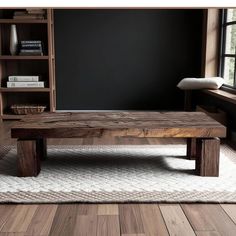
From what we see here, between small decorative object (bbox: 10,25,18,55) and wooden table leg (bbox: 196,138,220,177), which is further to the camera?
small decorative object (bbox: 10,25,18,55)

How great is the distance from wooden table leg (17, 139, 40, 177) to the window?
7.95 ft

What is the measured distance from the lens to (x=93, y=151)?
3191 mm

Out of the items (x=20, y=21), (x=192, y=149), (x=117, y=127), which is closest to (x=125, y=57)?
(x=20, y=21)

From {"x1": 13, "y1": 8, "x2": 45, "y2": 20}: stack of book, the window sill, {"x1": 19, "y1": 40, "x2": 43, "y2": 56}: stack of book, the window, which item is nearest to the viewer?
the window sill

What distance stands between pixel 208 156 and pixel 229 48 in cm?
227

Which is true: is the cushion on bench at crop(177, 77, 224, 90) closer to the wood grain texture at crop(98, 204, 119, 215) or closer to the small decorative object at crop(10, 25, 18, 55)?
the small decorative object at crop(10, 25, 18, 55)

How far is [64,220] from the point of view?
1.88 m

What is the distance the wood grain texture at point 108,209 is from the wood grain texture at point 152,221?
0.44ft

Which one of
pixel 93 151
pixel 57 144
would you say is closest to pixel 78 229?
pixel 93 151

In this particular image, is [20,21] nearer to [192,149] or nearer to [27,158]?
[27,158]

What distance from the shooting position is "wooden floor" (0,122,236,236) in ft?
5.76

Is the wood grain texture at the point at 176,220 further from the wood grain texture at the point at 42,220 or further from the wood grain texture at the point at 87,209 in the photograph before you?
the wood grain texture at the point at 42,220

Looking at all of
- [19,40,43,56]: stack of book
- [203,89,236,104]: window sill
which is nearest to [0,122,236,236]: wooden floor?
[203,89,236,104]: window sill

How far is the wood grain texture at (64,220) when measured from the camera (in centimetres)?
176
